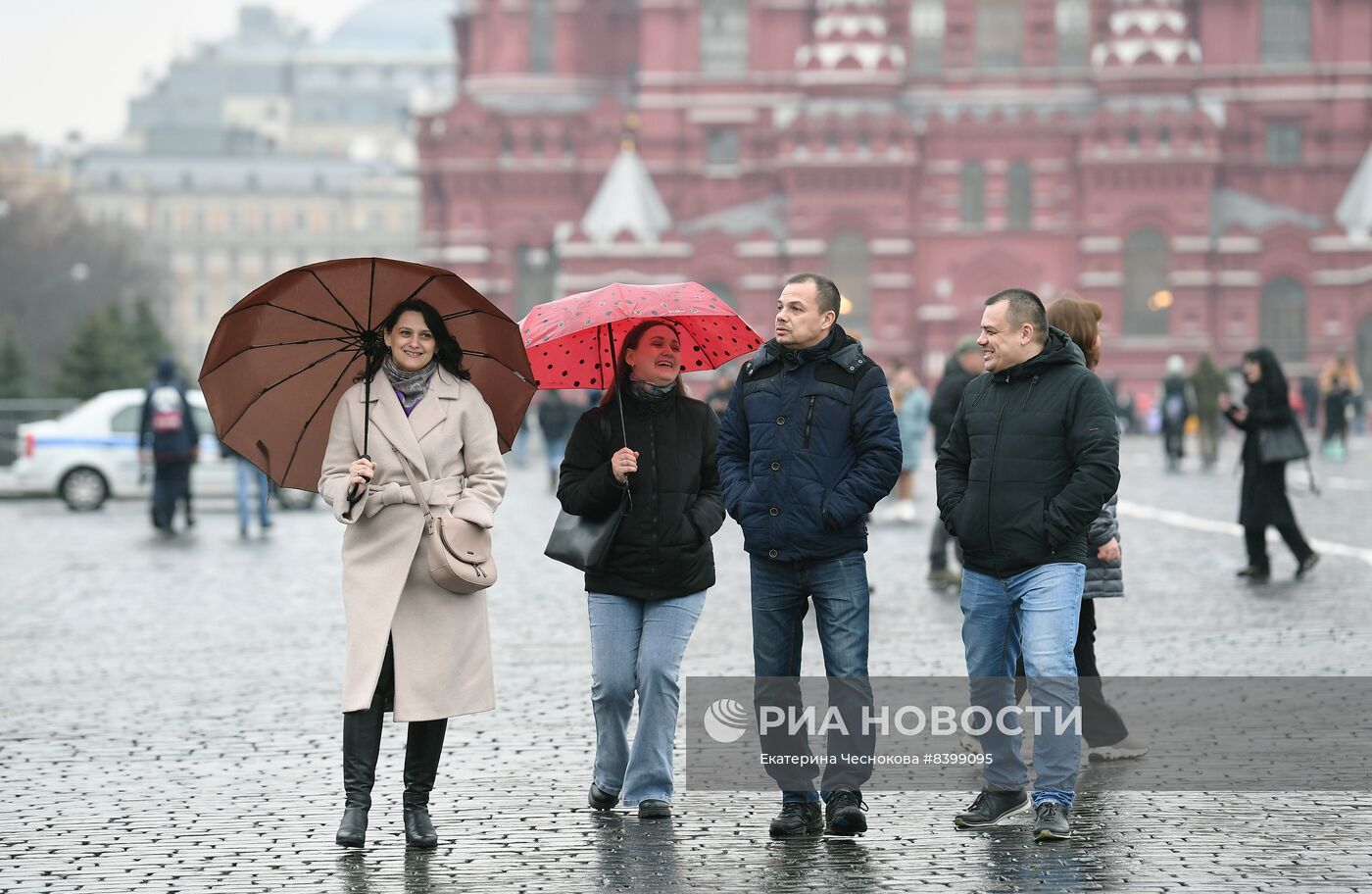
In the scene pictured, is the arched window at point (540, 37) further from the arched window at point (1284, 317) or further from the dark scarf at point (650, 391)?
the dark scarf at point (650, 391)

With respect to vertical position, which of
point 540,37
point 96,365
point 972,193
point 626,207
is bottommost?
point 96,365

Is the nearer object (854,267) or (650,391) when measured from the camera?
(650,391)

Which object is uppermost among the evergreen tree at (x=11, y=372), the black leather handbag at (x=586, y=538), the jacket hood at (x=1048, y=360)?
the evergreen tree at (x=11, y=372)

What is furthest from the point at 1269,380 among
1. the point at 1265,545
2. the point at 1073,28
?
the point at 1073,28

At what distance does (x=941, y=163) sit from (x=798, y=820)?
175ft

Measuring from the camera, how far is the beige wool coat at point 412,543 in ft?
21.4

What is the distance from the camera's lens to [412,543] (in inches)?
259

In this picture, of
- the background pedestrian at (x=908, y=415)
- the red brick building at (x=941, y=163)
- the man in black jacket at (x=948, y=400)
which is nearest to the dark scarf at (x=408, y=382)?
the man in black jacket at (x=948, y=400)

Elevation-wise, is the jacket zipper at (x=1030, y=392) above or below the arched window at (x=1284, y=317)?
below

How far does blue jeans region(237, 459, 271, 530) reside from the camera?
64.6 feet

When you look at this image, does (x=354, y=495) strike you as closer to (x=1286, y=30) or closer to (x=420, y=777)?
(x=420, y=777)

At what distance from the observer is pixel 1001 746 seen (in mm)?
6918

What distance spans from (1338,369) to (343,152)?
5177 inches
